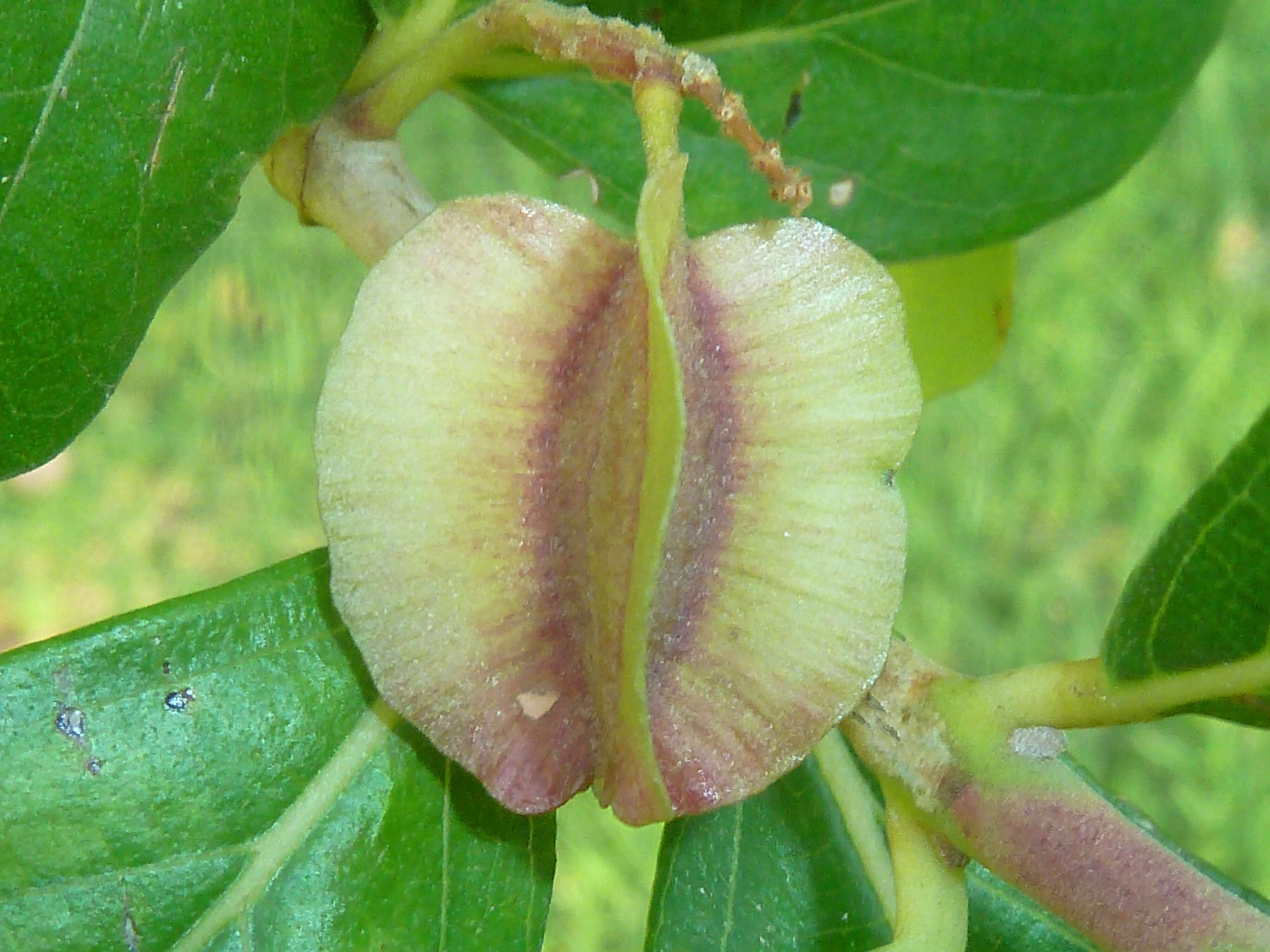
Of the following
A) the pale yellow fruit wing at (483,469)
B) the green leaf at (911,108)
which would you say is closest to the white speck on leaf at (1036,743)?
the pale yellow fruit wing at (483,469)

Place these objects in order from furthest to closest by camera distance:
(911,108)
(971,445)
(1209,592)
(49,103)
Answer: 1. (971,445)
2. (911,108)
3. (1209,592)
4. (49,103)

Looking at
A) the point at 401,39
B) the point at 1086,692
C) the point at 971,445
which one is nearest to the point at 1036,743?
the point at 1086,692

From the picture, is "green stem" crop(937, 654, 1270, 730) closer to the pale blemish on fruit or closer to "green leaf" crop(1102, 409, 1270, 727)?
"green leaf" crop(1102, 409, 1270, 727)

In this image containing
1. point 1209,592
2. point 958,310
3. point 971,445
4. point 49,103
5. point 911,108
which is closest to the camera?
point 49,103

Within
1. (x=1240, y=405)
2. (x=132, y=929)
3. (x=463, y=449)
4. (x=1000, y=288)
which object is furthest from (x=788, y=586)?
(x=1240, y=405)

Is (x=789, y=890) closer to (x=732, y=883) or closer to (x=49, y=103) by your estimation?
(x=732, y=883)

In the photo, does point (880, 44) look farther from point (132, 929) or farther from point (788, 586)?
point (132, 929)

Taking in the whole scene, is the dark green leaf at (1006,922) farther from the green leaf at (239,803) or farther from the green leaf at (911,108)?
the green leaf at (911,108)
